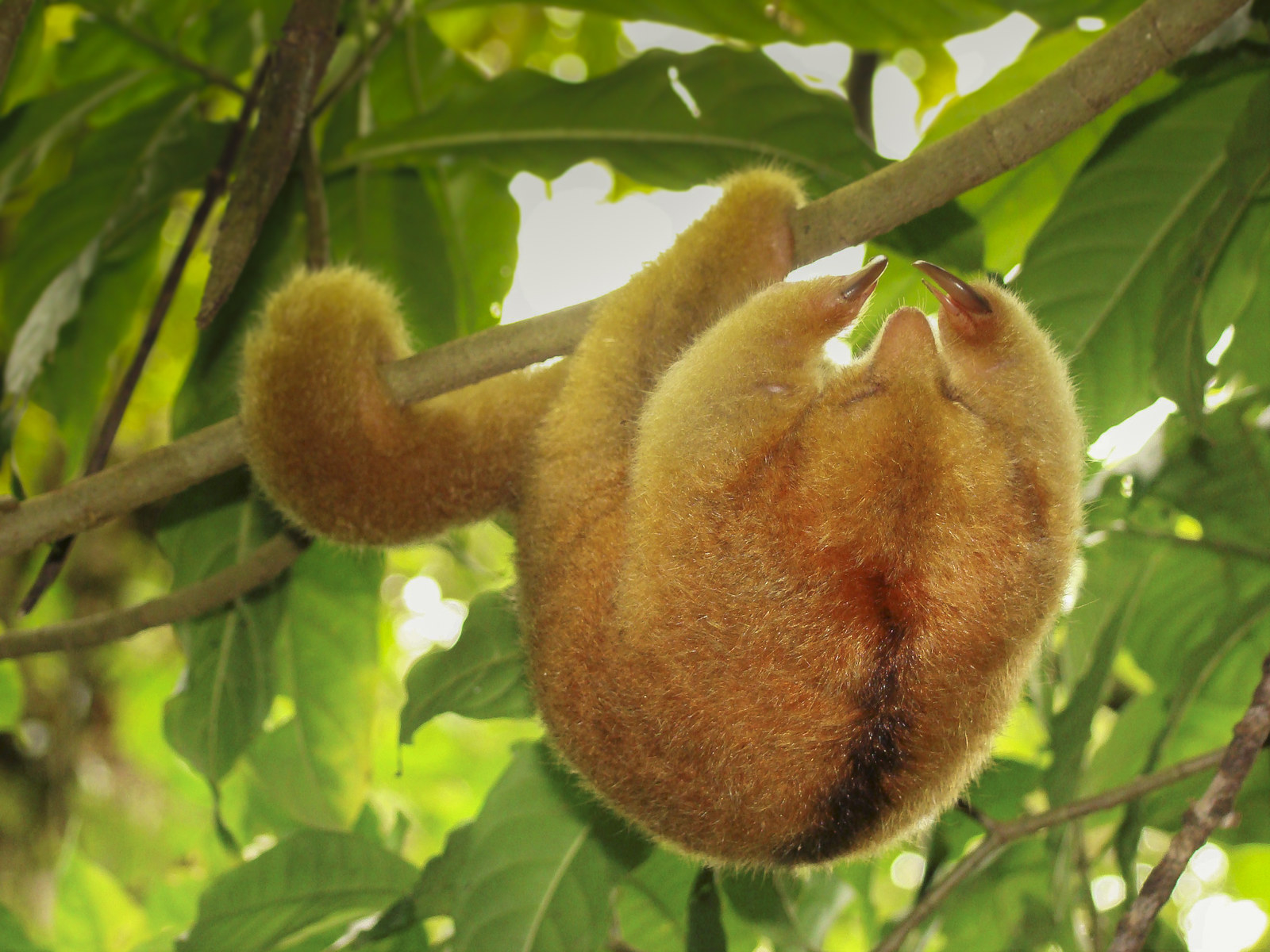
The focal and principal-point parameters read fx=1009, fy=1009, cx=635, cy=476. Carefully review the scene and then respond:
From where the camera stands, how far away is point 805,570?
1.04 m

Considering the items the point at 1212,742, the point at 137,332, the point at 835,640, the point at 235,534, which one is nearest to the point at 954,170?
the point at 835,640

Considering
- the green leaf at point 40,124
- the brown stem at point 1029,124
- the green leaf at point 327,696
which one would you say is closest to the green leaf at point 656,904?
the green leaf at point 327,696

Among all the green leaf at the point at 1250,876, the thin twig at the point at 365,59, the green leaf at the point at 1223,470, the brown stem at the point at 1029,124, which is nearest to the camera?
the brown stem at the point at 1029,124

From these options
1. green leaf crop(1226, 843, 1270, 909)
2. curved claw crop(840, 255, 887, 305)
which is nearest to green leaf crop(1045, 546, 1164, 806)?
curved claw crop(840, 255, 887, 305)

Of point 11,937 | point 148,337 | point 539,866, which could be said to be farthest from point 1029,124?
point 11,937

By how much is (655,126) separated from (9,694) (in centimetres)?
237

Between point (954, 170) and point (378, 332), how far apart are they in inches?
35.6

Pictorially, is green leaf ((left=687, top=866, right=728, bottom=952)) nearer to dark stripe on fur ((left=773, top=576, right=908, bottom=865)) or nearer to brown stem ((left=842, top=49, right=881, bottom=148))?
dark stripe on fur ((left=773, top=576, right=908, bottom=865))

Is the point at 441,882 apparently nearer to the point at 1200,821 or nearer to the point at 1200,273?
Result: the point at 1200,821

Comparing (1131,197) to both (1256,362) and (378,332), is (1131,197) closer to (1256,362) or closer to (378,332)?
(1256,362)

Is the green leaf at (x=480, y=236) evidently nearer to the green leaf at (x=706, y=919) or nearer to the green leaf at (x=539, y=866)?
the green leaf at (x=539, y=866)

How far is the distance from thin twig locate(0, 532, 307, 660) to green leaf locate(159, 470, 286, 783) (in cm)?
34

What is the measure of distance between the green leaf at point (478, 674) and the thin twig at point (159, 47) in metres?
1.49

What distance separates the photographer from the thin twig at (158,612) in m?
1.79
